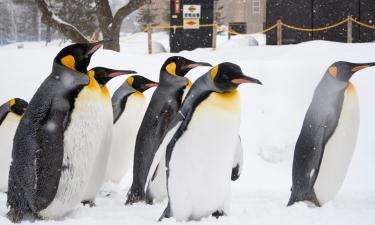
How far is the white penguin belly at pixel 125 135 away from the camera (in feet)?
12.6

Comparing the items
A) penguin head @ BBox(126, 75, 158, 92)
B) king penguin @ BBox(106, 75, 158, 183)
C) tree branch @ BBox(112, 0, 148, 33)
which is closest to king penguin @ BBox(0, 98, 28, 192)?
king penguin @ BBox(106, 75, 158, 183)

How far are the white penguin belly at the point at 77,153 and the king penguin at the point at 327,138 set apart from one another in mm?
1197

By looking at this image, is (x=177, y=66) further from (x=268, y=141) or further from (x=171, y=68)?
(x=268, y=141)

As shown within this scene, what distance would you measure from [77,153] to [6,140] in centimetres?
148

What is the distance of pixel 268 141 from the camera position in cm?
517

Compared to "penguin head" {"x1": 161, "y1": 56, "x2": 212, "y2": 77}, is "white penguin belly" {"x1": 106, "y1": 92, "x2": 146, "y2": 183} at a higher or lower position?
lower

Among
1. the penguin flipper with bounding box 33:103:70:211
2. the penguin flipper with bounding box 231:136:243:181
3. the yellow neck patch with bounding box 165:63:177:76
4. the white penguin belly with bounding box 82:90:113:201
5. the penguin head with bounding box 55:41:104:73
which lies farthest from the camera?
the yellow neck patch with bounding box 165:63:177:76

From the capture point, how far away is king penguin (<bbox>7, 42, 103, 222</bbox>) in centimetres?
258

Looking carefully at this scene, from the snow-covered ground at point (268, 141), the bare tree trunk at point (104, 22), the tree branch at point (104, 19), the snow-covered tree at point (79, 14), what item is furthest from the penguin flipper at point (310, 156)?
the snow-covered tree at point (79, 14)

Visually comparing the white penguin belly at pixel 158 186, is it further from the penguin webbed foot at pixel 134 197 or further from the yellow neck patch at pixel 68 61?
the yellow neck patch at pixel 68 61

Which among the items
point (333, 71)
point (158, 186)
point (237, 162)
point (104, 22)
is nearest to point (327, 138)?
point (333, 71)

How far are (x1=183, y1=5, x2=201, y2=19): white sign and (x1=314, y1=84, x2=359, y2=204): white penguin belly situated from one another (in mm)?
8802

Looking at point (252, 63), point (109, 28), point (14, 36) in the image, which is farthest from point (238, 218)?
point (14, 36)

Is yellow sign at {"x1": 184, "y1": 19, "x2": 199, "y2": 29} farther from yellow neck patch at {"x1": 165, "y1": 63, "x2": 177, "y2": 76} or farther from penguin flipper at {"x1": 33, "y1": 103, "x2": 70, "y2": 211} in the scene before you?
penguin flipper at {"x1": 33, "y1": 103, "x2": 70, "y2": 211}
